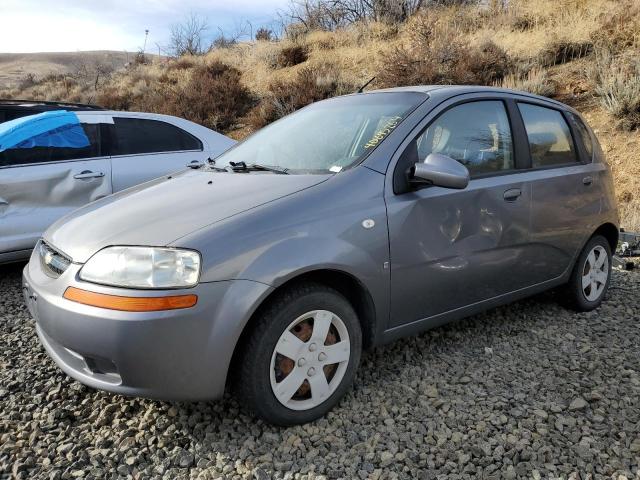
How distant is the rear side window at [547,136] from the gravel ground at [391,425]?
1.26 m

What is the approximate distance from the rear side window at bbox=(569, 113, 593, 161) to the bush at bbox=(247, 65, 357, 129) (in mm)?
8758

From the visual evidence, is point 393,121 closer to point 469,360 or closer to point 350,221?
point 350,221

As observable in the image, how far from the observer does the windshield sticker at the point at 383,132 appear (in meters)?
2.94

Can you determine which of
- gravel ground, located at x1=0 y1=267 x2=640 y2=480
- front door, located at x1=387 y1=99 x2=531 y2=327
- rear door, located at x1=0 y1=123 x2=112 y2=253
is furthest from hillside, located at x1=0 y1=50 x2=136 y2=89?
gravel ground, located at x1=0 y1=267 x2=640 y2=480

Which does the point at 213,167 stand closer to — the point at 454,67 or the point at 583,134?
the point at 583,134

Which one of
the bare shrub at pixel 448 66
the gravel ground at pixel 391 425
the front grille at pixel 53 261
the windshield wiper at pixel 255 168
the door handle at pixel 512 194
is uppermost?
the bare shrub at pixel 448 66

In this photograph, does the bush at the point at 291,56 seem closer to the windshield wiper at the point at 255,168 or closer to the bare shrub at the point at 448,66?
the bare shrub at the point at 448,66

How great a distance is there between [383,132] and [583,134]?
2.01m

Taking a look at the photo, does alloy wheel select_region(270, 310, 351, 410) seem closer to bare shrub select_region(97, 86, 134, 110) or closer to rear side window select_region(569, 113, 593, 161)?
rear side window select_region(569, 113, 593, 161)

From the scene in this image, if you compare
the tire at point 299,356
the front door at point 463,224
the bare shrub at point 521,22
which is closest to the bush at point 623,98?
the bare shrub at point 521,22

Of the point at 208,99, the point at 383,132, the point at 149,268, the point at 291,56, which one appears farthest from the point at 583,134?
the point at 291,56

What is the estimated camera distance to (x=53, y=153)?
483 centimetres

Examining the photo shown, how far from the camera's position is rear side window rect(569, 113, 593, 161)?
4.08 m

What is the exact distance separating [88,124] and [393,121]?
128 inches
